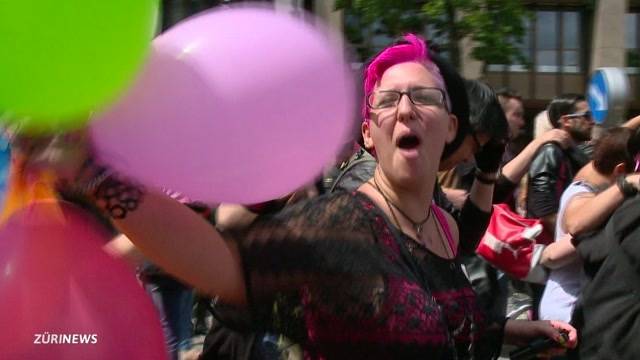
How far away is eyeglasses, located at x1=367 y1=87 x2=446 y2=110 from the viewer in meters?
2.21

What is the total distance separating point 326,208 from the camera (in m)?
1.99

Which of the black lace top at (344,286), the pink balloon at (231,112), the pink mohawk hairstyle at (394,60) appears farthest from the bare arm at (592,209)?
the pink balloon at (231,112)

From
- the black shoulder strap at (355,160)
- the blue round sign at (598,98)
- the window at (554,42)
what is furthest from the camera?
the window at (554,42)

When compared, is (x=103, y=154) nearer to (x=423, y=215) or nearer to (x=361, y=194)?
(x=361, y=194)

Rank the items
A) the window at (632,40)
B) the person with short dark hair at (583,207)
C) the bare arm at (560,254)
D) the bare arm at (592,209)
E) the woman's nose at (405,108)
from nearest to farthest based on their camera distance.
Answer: the woman's nose at (405,108) < the bare arm at (592,209) < the person with short dark hair at (583,207) < the bare arm at (560,254) < the window at (632,40)

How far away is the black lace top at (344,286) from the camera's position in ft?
5.82

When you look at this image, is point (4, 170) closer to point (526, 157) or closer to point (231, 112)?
point (231, 112)

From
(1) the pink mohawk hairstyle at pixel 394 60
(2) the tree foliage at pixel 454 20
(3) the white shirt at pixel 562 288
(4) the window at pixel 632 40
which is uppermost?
(1) the pink mohawk hairstyle at pixel 394 60

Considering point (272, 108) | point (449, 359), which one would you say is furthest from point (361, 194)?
point (272, 108)

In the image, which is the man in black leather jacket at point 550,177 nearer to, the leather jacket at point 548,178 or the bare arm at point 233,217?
the leather jacket at point 548,178

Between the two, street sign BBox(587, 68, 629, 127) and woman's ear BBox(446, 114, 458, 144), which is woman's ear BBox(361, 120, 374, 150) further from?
street sign BBox(587, 68, 629, 127)

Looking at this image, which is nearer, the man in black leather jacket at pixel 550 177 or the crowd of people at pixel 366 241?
the crowd of people at pixel 366 241

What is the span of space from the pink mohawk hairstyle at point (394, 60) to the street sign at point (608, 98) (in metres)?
2.95

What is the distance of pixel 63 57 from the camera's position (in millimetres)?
1513
